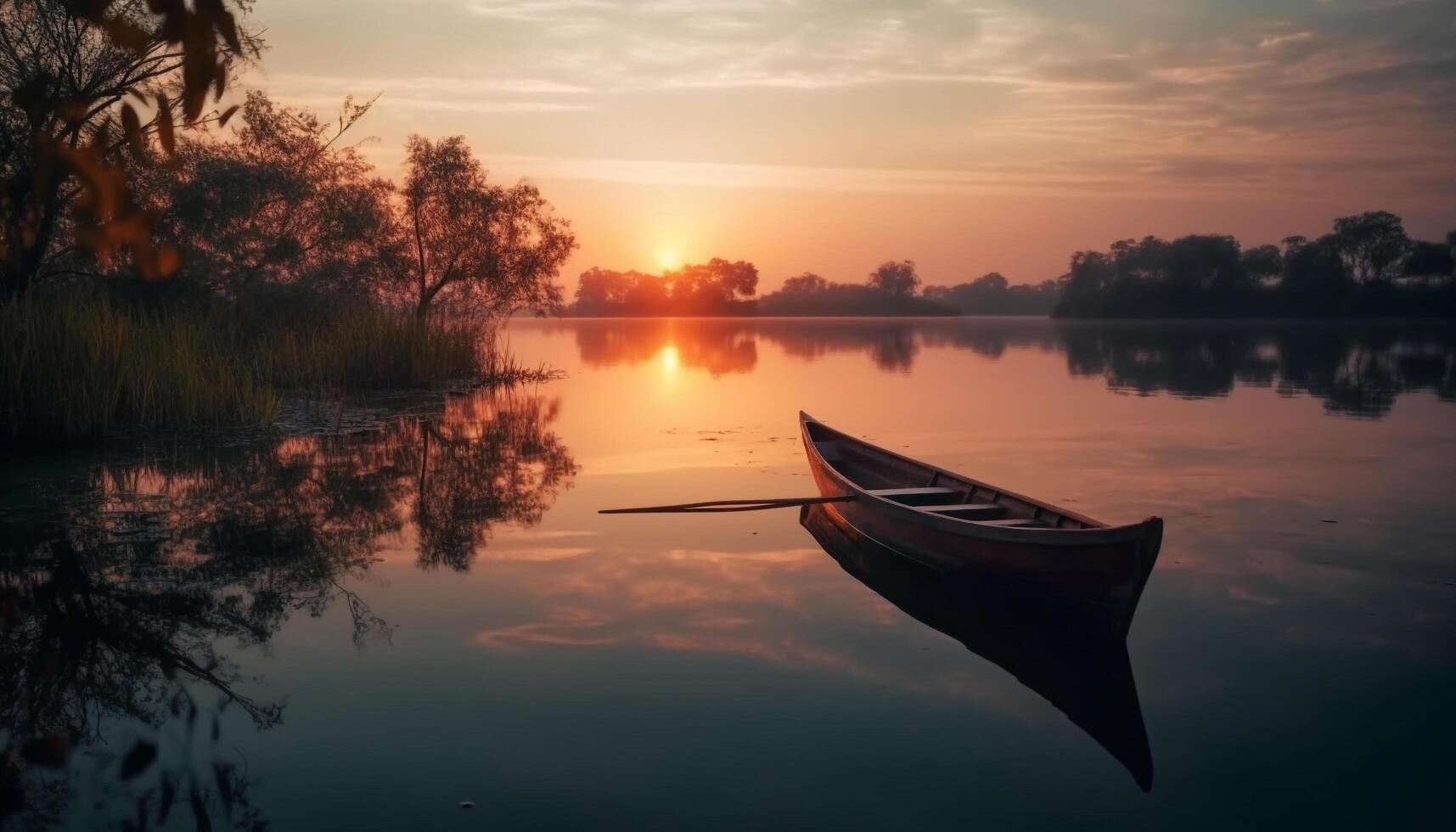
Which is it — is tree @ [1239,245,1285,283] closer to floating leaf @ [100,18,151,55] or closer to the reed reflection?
the reed reflection

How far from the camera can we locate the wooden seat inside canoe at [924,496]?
9.92 metres

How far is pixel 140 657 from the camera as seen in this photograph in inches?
251

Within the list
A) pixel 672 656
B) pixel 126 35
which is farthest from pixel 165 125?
pixel 672 656

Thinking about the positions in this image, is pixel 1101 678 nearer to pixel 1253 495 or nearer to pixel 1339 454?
pixel 1253 495

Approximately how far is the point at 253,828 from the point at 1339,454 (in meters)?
15.5

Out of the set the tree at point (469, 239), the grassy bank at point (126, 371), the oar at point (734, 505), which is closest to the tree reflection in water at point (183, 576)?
the grassy bank at point (126, 371)

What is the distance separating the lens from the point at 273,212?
2281cm

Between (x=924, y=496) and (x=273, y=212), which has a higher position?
(x=273, y=212)

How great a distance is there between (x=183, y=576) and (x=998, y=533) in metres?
6.39

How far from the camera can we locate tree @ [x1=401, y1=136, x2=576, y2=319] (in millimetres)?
31594

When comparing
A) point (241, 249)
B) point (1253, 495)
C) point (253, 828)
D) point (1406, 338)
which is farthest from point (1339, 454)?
point (1406, 338)

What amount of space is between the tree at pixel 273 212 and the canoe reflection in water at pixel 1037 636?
590 inches

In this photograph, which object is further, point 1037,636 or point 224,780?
point 1037,636

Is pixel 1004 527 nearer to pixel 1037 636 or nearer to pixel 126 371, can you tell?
pixel 1037 636
